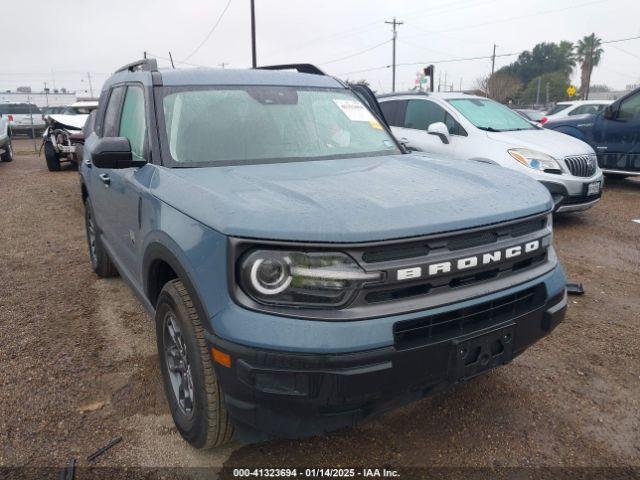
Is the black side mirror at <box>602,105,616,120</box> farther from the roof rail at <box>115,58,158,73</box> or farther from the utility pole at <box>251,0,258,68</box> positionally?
the utility pole at <box>251,0,258,68</box>

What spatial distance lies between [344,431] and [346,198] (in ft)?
4.00

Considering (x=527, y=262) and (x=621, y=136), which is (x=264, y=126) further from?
(x=621, y=136)

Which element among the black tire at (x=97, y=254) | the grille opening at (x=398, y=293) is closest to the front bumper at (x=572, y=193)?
the grille opening at (x=398, y=293)

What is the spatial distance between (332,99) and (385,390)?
7.42 ft

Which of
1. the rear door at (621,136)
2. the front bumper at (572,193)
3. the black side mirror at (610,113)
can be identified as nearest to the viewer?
the front bumper at (572,193)

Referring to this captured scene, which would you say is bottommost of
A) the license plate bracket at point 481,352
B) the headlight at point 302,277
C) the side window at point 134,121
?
the license plate bracket at point 481,352

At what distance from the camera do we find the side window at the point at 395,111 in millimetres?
8047

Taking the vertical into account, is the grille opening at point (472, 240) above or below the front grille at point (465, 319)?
above

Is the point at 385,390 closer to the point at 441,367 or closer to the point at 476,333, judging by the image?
the point at 441,367

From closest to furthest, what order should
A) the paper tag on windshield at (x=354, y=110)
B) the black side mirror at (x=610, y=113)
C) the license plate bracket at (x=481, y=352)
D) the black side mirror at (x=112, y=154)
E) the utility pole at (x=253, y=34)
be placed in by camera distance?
the license plate bracket at (x=481, y=352) → the black side mirror at (x=112, y=154) → the paper tag on windshield at (x=354, y=110) → the black side mirror at (x=610, y=113) → the utility pole at (x=253, y=34)

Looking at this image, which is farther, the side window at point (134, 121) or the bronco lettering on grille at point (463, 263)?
the side window at point (134, 121)

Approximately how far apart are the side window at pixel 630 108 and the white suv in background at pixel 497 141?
2343 mm

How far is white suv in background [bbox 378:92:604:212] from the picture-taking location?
20.6ft

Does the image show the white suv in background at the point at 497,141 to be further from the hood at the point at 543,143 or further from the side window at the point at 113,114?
the side window at the point at 113,114
